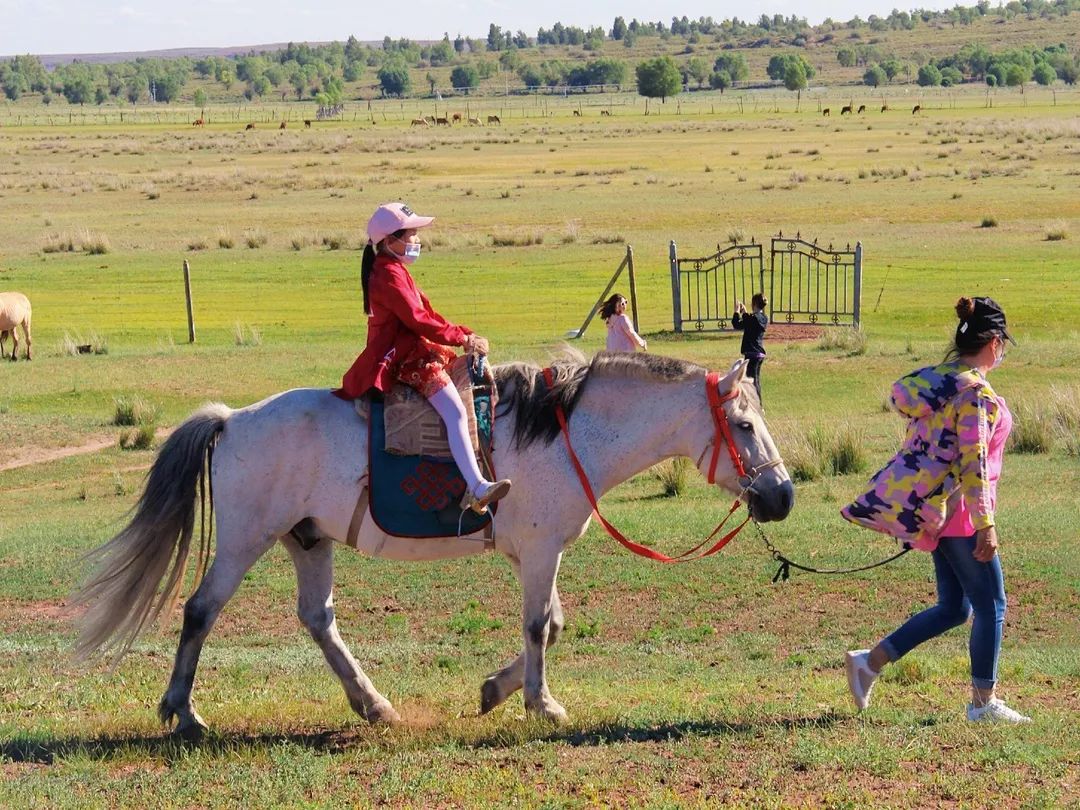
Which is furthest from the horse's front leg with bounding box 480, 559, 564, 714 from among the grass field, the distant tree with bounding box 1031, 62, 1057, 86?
the distant tree with bounding box 1031, 62, 1057, 86

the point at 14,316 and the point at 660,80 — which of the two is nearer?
the point at 14,316

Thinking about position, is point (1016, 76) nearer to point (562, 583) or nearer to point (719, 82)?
point (719, 82)

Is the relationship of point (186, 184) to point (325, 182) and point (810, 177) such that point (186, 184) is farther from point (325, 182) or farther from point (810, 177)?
point (810, 177)

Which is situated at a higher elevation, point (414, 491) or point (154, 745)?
point (414, 491)

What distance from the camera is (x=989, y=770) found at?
591 cm

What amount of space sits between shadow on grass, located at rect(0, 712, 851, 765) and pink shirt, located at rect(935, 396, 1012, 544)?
107 centimetres

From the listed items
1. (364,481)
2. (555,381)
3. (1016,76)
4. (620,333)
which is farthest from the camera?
(1016,76)

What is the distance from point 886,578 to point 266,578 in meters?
4.99

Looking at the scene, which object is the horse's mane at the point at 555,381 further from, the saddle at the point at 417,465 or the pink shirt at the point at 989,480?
the pink shirt at the point at 989,480

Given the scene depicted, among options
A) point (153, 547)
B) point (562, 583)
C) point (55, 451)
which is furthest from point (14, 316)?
point (153, 547)

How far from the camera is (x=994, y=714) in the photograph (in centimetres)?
671

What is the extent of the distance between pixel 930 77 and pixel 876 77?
1066 cm

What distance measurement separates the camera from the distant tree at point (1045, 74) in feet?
538

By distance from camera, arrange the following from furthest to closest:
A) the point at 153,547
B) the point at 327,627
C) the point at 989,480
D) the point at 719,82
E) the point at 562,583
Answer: the point at 719,82 → the point at 562,583 → the point at 327,627 → the point at 153,547 → the point at 989,480
